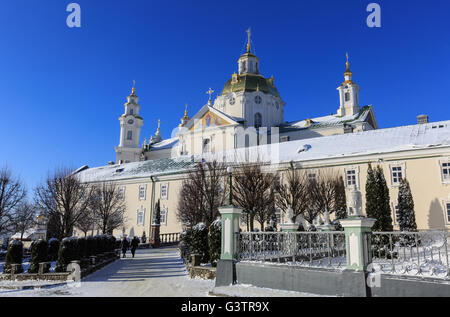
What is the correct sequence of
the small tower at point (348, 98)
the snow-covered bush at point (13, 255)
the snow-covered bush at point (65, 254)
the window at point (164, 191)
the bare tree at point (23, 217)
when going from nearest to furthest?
the snow-covered bush at point (65, 254), the snow-covered bush at point (13, 255), the bare tree at point (23, 217), the window at point (164, 191), the small tower at point (348, 98)

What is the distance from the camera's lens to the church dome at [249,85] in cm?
5659

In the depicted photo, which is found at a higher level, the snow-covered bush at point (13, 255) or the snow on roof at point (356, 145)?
the snow on roof at point (356, 145)

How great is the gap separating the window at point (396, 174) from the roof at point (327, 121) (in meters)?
21.6

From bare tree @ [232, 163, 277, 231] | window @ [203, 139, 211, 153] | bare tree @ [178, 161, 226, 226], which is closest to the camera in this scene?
bare tree @ [232, 163, 277, 231]

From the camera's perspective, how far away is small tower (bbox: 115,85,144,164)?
6488cm

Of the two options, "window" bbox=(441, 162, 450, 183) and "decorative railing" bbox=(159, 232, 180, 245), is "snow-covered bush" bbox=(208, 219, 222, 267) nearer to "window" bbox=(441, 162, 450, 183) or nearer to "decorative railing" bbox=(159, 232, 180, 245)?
"window" bbox=(441, 162, 450, 183)

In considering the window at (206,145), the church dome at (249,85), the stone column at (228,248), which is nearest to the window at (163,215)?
the window at (206,145)

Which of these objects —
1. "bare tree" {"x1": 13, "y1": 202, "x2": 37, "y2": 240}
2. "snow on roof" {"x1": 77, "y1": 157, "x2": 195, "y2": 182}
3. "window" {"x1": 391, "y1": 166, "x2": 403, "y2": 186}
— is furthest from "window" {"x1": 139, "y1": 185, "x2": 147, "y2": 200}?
"window" {"x1": 391, "y1": 166, "x2": 403, "y2": 186}

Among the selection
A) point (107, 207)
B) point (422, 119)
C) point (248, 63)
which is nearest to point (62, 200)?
point (107, 207)

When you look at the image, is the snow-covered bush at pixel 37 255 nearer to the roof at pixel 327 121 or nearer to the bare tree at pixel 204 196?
the bare tree at pixel 204 196

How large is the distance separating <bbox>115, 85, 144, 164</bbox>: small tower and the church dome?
18010mm

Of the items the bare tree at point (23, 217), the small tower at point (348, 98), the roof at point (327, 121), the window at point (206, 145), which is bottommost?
the bare tree at point (23, 217)

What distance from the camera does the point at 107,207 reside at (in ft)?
118

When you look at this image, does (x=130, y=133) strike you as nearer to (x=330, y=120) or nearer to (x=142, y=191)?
(x=142, y=191)
